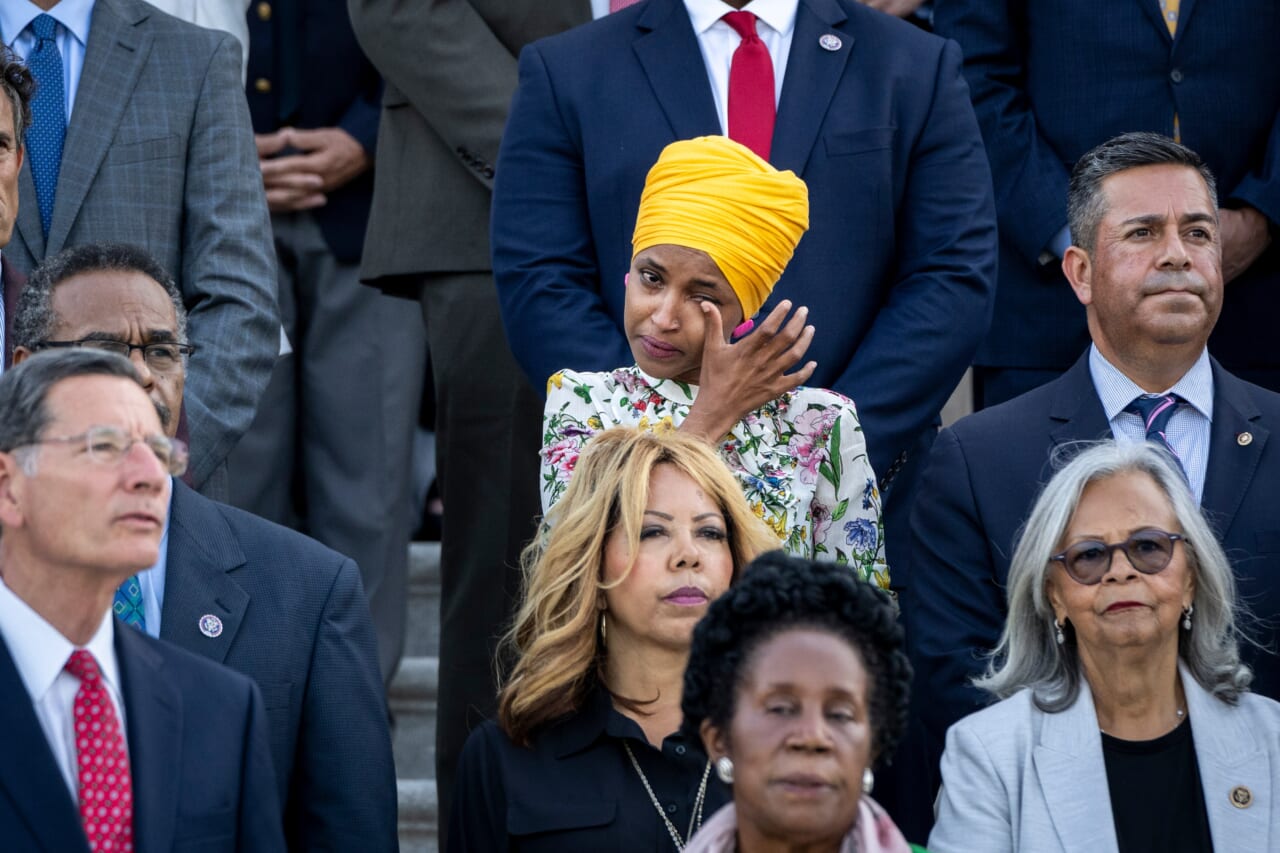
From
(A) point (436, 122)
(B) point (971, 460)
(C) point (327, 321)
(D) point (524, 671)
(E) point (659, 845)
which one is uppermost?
(A) point (436, 122)

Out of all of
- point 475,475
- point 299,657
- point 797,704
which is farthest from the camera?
point 475,475

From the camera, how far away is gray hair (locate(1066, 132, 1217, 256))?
5.18 meters

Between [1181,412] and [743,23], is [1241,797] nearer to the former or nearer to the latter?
[1181,412]

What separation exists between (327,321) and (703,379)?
214cm

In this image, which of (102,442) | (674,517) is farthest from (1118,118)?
(102,442)

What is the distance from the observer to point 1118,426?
16.5 ft

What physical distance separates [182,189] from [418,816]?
201 centimetres

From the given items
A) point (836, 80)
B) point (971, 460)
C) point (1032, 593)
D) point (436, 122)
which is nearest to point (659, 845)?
point (1032, 593)

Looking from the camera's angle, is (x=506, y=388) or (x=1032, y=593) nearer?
(x=1032, y=593)

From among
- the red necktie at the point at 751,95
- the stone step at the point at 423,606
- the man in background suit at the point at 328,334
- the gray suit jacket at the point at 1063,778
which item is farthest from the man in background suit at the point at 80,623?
the stone step at the point at 423,606

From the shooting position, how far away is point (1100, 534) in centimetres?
434

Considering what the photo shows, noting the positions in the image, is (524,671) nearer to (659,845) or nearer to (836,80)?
(659,845)

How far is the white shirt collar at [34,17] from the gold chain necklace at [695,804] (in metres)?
2.46

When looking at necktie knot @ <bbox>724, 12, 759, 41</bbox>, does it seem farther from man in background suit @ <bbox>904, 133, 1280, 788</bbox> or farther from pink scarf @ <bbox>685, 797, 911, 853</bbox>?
pink scarf @ <bbox>685, 797, 911, 853</bbox>
